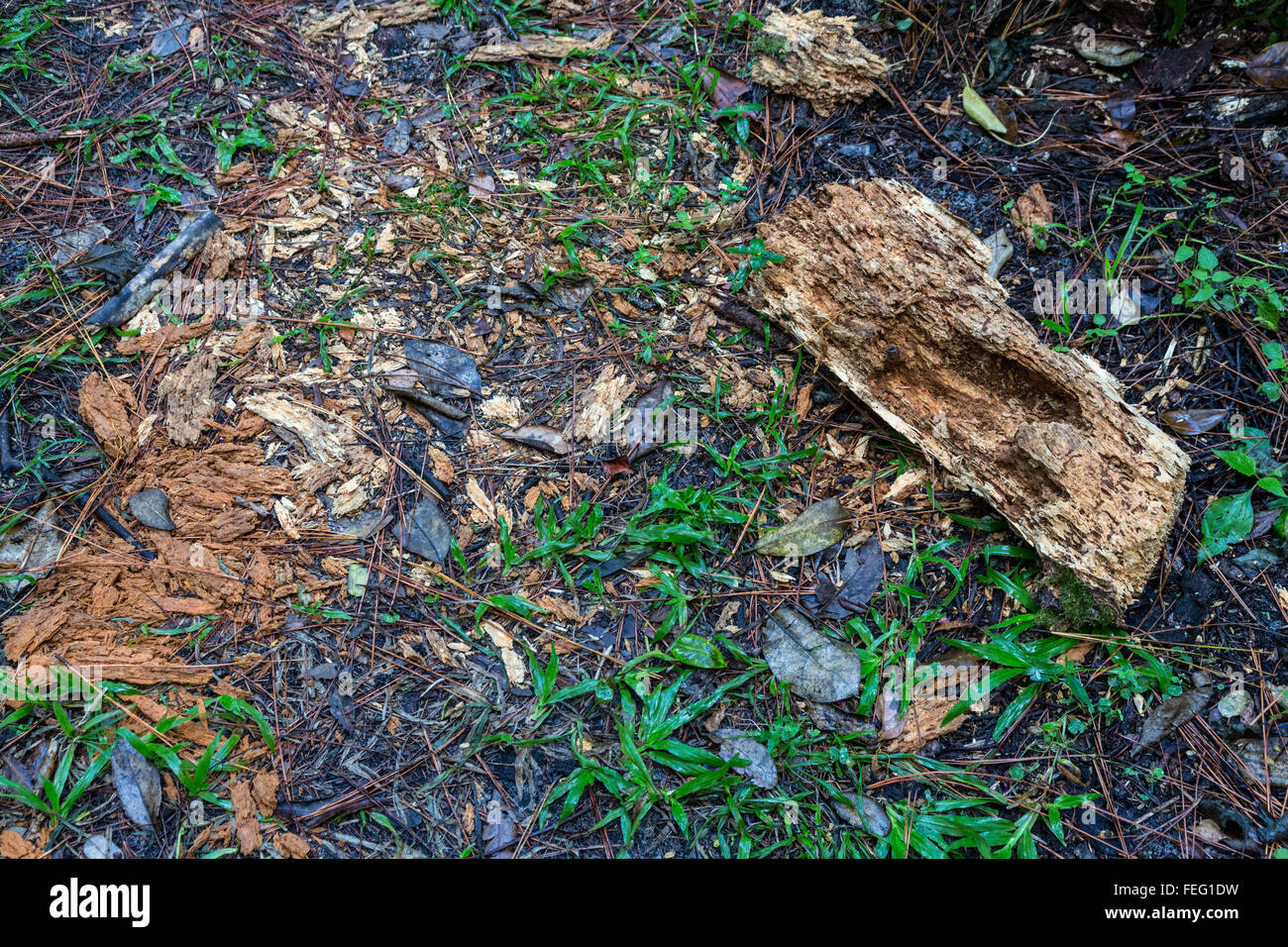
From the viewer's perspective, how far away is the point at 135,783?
2055 mm

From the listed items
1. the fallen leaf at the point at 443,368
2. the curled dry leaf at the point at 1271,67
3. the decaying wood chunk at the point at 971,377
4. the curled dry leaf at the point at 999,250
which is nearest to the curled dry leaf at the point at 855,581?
the decaying wood chunk at the point at 971,377

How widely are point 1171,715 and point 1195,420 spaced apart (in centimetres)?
101

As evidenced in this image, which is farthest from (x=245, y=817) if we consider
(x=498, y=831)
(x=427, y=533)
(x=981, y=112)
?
(x=981, y=112)

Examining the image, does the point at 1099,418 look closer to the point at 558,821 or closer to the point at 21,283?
the point at 558,821

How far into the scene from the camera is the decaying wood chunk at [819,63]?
3.18 m

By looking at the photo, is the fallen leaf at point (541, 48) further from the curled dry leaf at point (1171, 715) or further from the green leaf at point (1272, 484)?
the curled dry leaf at point (1171, 715)

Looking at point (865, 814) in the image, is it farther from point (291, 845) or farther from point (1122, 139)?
point (1122, 139)

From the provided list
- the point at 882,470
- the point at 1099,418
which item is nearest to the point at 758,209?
the point at 882,470

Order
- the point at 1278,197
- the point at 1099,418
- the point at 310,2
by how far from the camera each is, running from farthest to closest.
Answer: the point at 310,2 → the point at 1278,197 → the point at 1099,418

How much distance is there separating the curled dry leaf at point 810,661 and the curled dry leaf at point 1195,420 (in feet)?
4.52

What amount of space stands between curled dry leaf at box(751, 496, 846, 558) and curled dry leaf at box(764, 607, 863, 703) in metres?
0.23

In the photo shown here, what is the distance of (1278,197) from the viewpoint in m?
2.74
